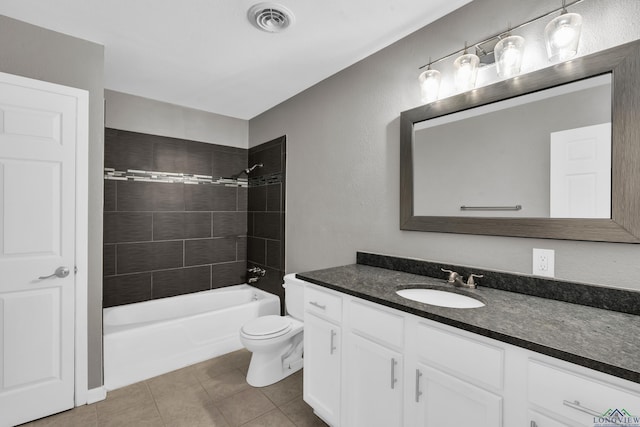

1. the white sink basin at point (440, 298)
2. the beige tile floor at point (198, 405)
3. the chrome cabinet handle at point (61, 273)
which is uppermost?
the chrome cabinet handle at point (61, 273)

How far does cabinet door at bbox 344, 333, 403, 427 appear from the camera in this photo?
4.31ft

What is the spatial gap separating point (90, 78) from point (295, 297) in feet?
7.08

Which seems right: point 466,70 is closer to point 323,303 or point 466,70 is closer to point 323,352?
point 323,303

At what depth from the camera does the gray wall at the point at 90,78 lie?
185 cm

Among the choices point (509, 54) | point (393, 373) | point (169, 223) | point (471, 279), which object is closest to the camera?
point (393, 373)

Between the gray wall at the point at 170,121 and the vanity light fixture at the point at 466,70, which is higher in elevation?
the gray wall at the point at 170,121

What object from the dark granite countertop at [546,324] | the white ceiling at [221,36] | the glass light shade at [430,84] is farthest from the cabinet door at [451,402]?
the white ceiling at [221,36]

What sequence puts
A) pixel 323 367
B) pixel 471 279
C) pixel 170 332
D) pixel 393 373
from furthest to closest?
pixel 170 332, pixel 323 367, pixel 471 279, pixel 393 373

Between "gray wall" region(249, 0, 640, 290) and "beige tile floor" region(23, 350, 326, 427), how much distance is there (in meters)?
1.04

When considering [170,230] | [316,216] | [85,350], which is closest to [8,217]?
[85,350]

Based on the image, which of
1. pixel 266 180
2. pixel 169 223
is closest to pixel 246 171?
pixel 266 180

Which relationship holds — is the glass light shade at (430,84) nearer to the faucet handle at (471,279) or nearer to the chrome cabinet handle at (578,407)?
the faucet handle at (471,279)

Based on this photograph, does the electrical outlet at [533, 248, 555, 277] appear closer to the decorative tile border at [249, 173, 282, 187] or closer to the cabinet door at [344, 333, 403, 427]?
the cabinet door at [344, 333, 403, 427]

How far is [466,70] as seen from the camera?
160 cm
